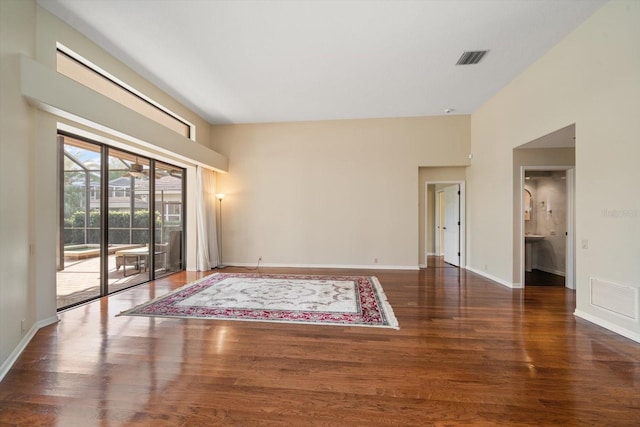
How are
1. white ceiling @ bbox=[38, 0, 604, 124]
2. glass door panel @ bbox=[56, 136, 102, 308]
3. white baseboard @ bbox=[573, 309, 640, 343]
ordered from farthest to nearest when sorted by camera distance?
glass door panel @ bbox=[56, 136, 102, 308] → white ceiling @ bbox=[38, 0, 604, 124] → white baseboard @ bbox=[573, 309, 640, 343]

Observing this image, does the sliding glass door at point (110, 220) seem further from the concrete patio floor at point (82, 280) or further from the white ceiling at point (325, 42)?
the white ceiling at point (325, 42)

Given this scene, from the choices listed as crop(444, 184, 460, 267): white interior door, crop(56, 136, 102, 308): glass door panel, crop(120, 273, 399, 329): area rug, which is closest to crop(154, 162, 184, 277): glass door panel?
crop(120, 273, 399, 329): area rug

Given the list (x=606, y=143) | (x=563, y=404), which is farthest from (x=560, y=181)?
(x=563, y=404)

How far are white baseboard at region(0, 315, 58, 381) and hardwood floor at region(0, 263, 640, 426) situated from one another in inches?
1.9

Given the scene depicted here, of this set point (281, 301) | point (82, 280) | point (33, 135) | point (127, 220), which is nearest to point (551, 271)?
point (281, 301)

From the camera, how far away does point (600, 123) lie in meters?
3.19

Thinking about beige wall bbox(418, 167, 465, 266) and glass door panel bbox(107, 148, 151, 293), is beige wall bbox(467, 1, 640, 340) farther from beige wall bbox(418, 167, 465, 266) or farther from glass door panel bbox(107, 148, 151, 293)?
glass door panel bbox(107, 148, 151, 293)

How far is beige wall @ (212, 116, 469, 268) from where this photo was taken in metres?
6.55

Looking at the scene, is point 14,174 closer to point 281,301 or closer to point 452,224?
point 281,301

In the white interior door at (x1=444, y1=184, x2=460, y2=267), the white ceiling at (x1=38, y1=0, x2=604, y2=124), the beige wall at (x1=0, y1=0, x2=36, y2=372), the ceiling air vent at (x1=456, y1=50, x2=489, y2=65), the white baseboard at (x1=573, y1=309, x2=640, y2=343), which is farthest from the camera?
the white interior door at (x1=444, y1=184, x2=460, y2=267)

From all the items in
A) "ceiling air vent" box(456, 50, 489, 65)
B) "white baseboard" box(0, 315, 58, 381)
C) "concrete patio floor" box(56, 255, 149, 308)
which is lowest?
"white baseboard" box(0, 315, 58, 381)

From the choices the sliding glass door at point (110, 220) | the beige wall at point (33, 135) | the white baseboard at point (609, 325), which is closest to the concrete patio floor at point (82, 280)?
the sliding glass door at point (110, 220)

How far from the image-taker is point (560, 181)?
594 centimetres

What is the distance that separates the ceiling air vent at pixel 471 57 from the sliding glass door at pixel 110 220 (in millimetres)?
5471
